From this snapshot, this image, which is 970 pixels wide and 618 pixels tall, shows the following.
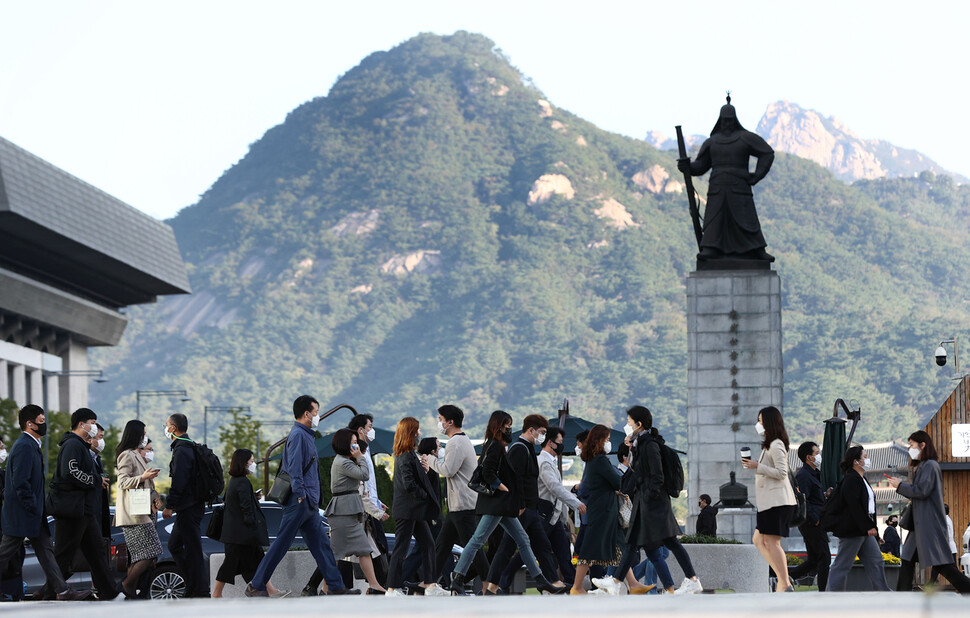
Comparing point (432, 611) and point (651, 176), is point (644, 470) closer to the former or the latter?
point (432, 611)

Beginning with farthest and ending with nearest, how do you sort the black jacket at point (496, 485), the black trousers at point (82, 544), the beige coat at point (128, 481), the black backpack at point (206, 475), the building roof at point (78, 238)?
the building roof at point (78, 238), the beige coat at point (128, 481), the black backpack at point (206, 475), the black trousers at point (82, 544), the black jacket at point (496, 485)

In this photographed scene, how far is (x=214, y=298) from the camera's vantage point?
196 m

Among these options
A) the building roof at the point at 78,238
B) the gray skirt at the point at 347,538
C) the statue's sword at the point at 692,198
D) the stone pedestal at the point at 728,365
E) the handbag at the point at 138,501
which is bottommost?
the gray skirt at the point at 347,538

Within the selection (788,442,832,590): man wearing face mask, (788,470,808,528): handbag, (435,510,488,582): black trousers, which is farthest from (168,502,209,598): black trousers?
(788,442,832,590): man wearing face mask

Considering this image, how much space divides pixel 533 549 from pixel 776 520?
8.55 ft

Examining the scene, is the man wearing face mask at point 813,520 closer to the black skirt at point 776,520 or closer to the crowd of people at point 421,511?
the crowd of people at point 421,511

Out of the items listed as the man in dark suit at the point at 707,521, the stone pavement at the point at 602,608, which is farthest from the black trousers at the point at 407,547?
the man in dark suit at the point at 707,521

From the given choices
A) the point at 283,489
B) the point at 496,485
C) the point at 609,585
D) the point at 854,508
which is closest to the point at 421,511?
the point at 496,485

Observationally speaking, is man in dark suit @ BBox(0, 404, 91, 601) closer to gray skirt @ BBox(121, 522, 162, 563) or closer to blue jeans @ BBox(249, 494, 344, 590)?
gray skirt @ BBox(121, 522, 162, 563)

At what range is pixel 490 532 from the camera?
13.9m

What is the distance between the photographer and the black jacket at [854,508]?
45.3 feet

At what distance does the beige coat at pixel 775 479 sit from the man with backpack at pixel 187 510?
16.7ft

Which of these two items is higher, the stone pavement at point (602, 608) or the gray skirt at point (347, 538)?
the stone pavement at point (602, 608)

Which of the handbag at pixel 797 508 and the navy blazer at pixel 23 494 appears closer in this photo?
the navy blazer at pixel 23 494
